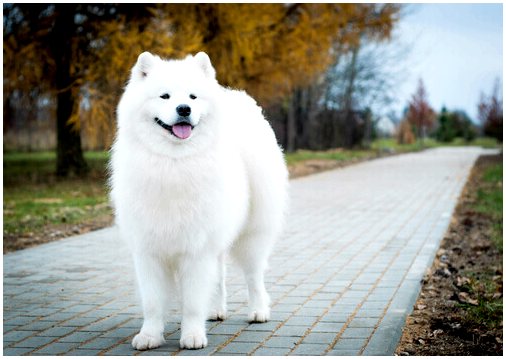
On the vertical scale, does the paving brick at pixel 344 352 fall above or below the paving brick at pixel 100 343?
below

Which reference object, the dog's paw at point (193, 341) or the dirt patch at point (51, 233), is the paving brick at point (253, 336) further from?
the dirt patch at point (51, 233)

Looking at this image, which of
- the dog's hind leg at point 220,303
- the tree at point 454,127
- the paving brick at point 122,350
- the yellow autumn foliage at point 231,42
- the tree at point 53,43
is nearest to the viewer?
the paving brick at point 122,350

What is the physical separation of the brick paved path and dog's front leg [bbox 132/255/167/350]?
0.29 feet

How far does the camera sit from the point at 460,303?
5.64 m

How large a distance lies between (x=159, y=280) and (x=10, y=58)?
12.4 metres

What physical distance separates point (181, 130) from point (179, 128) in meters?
0.02

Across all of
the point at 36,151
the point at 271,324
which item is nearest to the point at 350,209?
the point at 271,324

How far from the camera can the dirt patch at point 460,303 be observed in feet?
15.1

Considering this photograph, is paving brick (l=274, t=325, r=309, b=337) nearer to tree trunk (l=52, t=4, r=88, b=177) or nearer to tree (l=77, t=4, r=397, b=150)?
tree (l=77, t=4, r=397, b=150)

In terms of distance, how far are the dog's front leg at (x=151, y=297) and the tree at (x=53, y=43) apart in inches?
458

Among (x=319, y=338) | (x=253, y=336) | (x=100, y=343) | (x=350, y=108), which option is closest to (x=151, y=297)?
(x=100, y=343)

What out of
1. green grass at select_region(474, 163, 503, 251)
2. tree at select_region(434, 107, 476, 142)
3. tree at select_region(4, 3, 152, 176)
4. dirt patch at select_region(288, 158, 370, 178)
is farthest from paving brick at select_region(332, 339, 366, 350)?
tree at select_region(434, 107, 476, 142)

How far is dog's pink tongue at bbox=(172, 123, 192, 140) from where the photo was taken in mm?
4105

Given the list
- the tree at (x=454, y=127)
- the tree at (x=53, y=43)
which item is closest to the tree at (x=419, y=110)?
the tree at (x=454, y=127)
